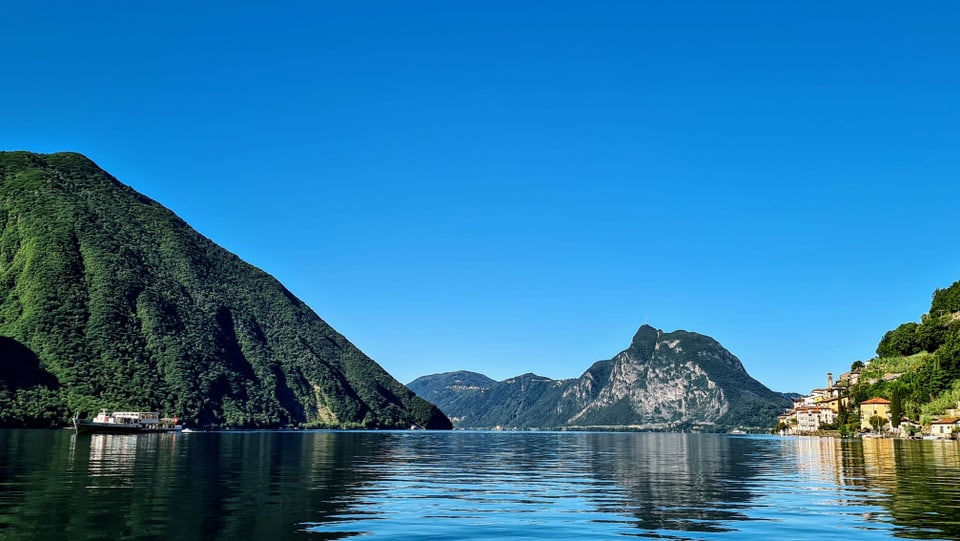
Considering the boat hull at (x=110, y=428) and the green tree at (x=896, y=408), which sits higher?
the green tree at (x=896, y=408)

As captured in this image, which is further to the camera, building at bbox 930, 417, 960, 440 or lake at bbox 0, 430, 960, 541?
building at bbox 930, 417, 960, 440

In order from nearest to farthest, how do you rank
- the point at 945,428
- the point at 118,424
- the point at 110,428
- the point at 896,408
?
the point at 945,428, the point at 110,428, the point at 118,424, the point at 896,408

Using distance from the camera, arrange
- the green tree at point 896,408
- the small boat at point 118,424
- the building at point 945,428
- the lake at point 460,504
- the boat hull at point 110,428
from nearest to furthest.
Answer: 1. the lake at point 460,504
2. the building at point 945,428
3. the boat hull at point 110,428
4. the small boat at point 118,424
5. the green tree at point 896,408

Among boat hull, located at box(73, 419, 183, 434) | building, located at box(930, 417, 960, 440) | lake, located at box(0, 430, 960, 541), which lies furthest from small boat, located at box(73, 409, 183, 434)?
building, located at box(930, 417, 960, 440)

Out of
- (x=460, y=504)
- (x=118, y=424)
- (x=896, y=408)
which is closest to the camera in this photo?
(x=460, y=504)

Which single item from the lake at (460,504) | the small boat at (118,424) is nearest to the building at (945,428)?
the lake at (460,504)

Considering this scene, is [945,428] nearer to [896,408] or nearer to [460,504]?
[896,408]

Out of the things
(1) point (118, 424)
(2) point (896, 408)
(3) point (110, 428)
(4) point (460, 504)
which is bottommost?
(3) point (110, 428)

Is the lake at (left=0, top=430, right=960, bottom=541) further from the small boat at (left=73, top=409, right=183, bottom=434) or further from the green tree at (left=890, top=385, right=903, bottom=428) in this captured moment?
the green tree at (left=890, top=385, right=903, bottom=428)

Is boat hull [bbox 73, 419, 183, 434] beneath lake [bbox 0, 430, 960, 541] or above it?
beneath

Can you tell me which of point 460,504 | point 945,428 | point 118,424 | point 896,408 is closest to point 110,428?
point 118,424

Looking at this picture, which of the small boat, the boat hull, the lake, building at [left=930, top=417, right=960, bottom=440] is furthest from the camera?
the small boat

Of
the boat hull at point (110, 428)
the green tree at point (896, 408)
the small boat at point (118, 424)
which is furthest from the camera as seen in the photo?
the green tree at point (896, 408)

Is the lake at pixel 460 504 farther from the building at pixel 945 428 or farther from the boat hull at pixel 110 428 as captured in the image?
the boat hull at pixel 110 428
